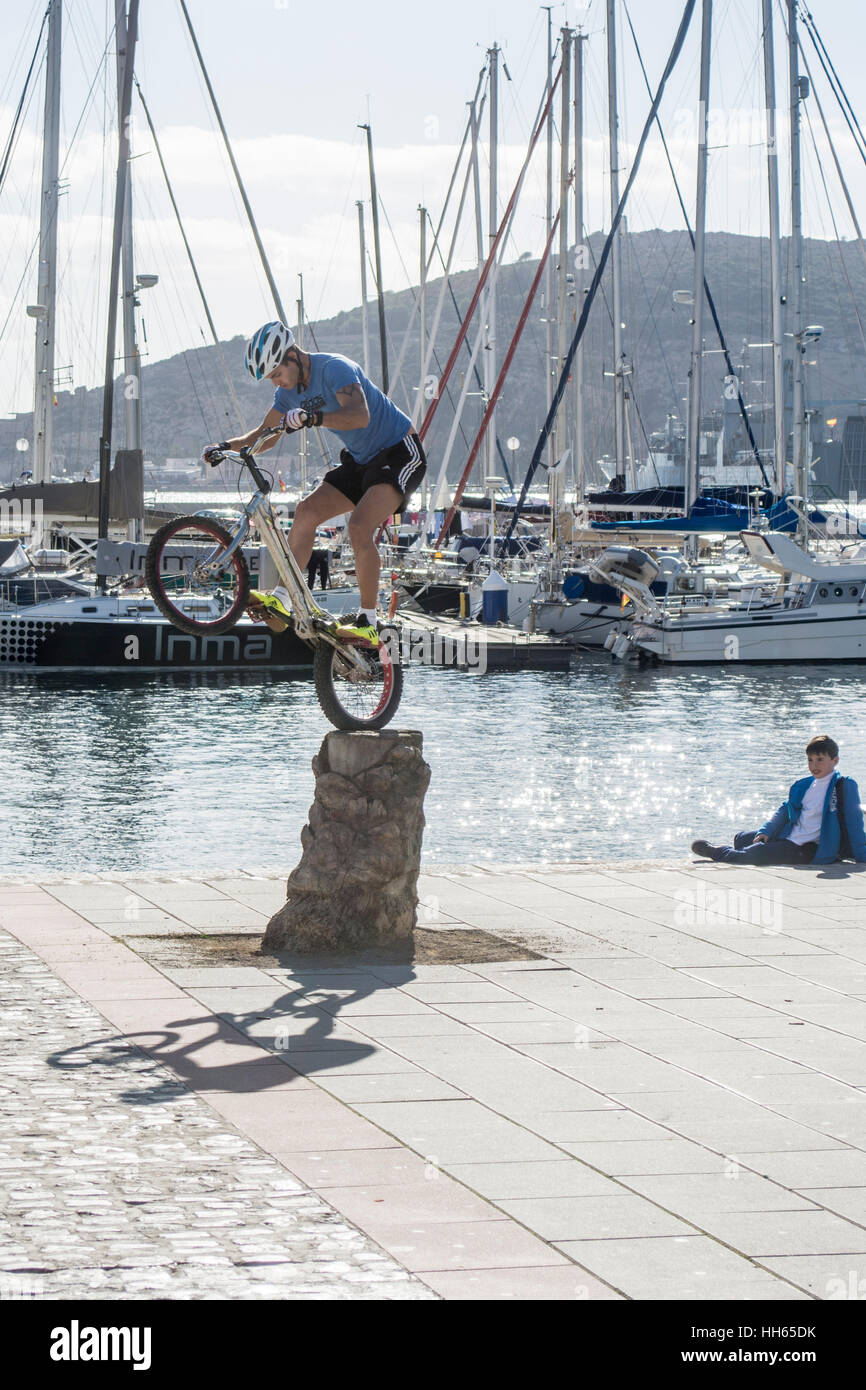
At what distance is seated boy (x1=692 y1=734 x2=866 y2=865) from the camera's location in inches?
521

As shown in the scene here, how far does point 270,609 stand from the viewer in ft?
33.5

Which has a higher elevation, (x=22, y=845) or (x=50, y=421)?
(x=50, y=421)

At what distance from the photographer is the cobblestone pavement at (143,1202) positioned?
4879 mm

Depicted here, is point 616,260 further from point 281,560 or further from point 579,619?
→ point 281,560

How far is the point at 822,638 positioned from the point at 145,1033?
37.9 m

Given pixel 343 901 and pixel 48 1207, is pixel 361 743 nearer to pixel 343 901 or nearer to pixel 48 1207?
pixel 343 901

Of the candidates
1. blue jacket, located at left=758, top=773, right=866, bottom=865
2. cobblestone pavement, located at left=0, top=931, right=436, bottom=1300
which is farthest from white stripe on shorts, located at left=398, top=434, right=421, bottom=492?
blue jacket, located at left=758, top=773, right=866, bottom=865

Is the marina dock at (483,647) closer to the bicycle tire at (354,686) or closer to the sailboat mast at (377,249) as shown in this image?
the sailboat mast at (377,249)

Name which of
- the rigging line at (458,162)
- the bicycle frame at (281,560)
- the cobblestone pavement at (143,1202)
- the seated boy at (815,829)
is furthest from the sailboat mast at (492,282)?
the cobblestone pavement at (143,1202)

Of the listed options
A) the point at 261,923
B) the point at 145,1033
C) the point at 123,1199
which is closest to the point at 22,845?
the point at 261,923

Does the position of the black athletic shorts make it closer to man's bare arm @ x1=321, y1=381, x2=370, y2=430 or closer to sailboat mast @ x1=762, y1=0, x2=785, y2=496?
man's bare arm @ x1=321, y1=381, x2=370, y2=430

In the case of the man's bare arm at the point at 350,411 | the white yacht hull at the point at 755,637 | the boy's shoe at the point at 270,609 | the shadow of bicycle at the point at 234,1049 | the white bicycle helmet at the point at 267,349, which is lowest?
the shadow of bicycle at the point at 234,1049

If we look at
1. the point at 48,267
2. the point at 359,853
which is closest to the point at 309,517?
the point at 359,853
